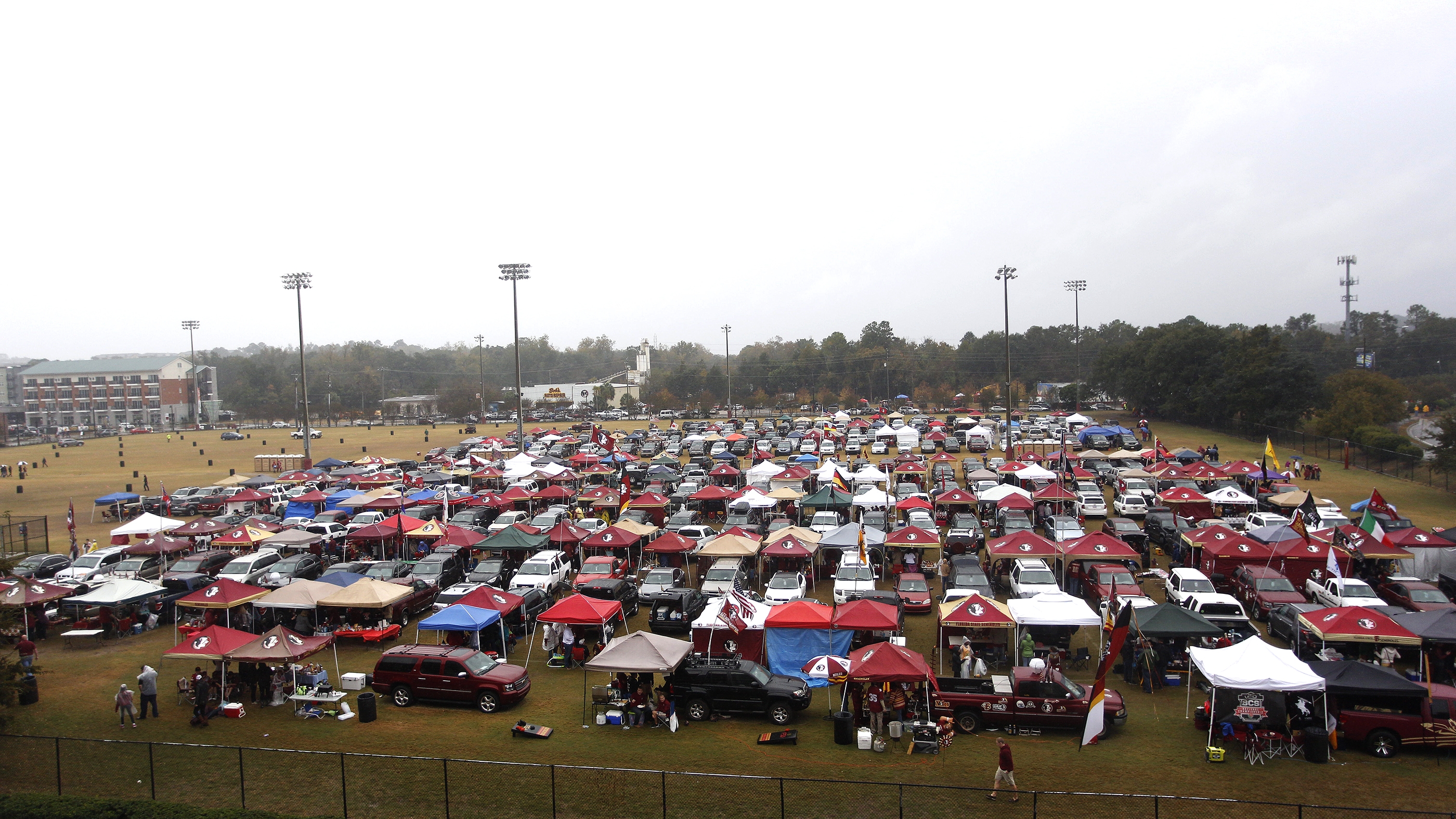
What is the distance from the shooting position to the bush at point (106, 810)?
10859 millimetres

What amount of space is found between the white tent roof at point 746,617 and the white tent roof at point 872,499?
1354 centimetres

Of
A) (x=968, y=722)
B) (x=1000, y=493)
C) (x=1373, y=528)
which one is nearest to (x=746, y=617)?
(x=968, y=722)

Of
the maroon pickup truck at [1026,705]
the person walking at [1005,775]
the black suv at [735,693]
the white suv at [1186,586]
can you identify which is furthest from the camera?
the white suv at [1186,586]

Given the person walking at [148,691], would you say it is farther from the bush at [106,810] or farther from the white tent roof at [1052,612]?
the white tent roof at [1052,612]

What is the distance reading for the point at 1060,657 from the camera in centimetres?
1672

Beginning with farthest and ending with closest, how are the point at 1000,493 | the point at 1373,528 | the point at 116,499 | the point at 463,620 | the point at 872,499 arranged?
the point at 116,499, the point at 1000,493, the point at 872,499, the point at 1373,528, the point at 463,620

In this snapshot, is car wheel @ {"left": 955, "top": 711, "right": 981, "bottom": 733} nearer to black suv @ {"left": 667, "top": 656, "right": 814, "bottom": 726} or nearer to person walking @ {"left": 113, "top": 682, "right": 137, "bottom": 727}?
black suv @ {"left": 667, "top": 656, "right": 814, "bottom": 726}

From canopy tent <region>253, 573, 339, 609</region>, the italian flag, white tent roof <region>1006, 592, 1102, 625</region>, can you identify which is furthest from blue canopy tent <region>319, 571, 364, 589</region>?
the italian flag

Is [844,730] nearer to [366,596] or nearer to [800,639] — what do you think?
[800,639]

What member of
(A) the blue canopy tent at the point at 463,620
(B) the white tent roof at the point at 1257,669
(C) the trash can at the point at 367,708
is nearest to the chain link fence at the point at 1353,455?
(B) the white tent roof at the point at 1257,669

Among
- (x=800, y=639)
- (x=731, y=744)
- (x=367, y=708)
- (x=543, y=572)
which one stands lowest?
(x=731, y=744)

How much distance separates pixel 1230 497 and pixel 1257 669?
65.1ft

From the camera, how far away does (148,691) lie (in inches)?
589

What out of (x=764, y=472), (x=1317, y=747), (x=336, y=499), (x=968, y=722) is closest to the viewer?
(x=1317, y=747)
